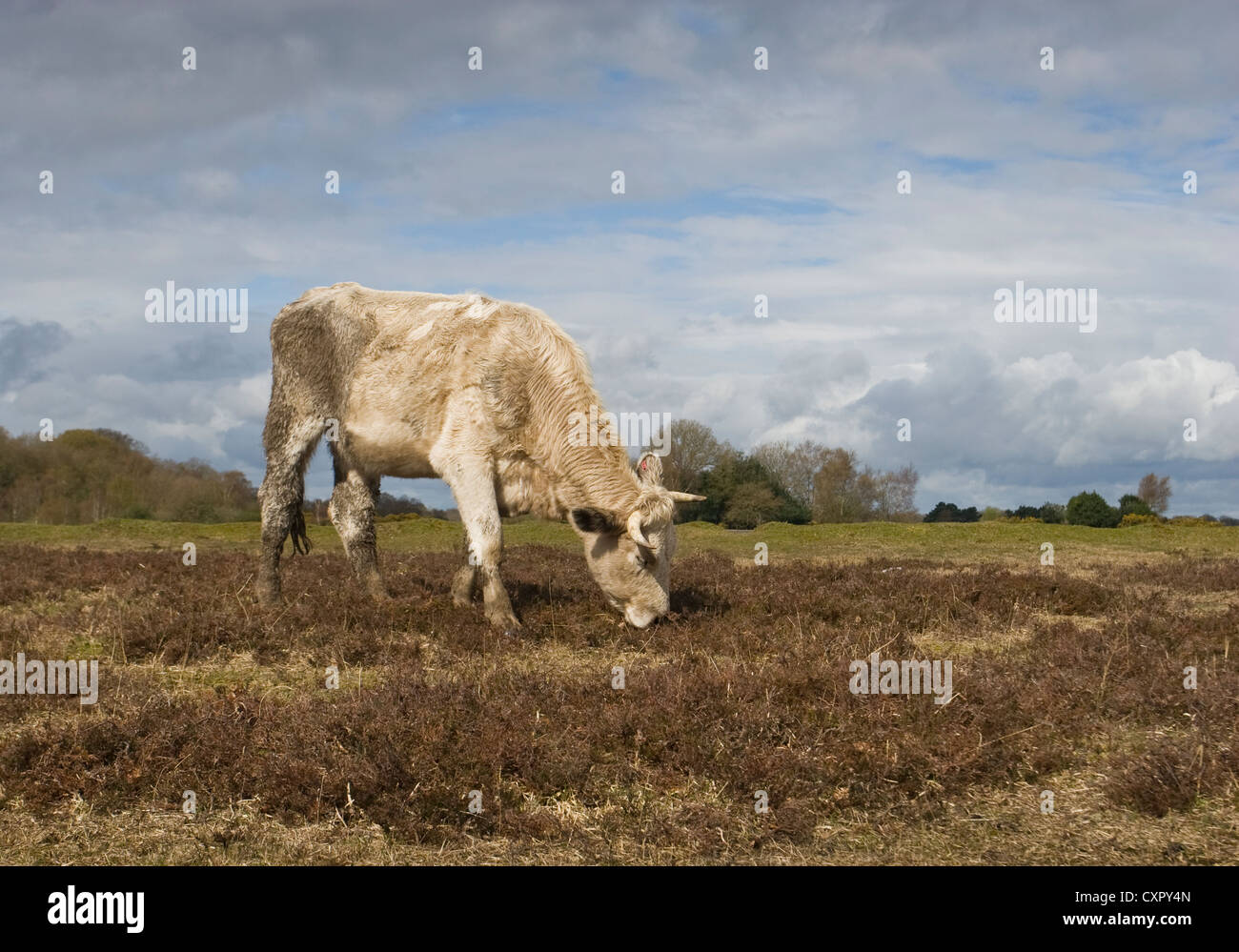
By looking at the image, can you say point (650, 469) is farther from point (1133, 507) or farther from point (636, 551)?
point (1133, 507)

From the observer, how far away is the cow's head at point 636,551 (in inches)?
407

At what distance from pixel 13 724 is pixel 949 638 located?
327 inches

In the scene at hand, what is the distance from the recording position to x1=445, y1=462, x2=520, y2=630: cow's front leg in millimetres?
10625

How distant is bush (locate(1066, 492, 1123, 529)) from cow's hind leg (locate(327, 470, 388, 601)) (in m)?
31.0

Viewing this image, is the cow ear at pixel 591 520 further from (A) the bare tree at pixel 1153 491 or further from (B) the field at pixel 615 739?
(A) the bare tree at pixel 1153 491

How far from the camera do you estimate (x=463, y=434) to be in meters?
11.0

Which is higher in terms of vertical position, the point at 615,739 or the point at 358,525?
the point at 358,525

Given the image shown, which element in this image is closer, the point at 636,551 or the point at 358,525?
the point at 636,551

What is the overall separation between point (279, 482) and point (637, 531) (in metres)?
5.02

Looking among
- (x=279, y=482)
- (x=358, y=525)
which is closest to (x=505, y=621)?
(x=358, y=525)

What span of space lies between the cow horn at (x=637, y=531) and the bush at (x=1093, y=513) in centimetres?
3130

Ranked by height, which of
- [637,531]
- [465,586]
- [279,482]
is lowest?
[465,586]

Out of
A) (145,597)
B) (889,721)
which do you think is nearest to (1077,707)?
(889,721)
